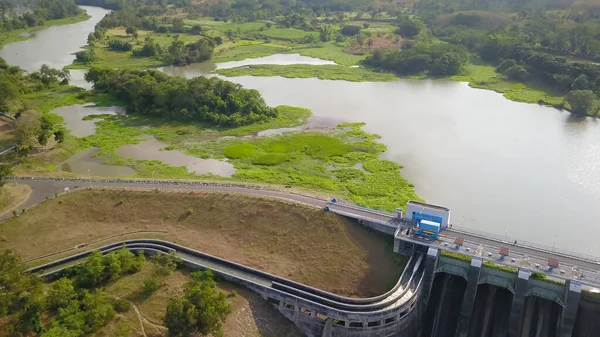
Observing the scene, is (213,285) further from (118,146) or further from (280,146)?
(118,146)

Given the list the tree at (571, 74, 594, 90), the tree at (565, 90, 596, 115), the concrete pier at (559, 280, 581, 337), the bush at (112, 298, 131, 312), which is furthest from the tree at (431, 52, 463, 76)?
the bush at (112, 298, 131, 312)

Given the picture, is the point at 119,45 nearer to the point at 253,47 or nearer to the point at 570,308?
the point at 253,47

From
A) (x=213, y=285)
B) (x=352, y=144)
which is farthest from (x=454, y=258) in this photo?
(x=352, y=144)

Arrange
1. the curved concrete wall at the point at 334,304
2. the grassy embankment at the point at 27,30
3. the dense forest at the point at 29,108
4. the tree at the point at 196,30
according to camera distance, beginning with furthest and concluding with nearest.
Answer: the tree at the point at 196,30 → the grassy embankment at the point at 27,30 → the dense forest at the point at 29,108 → the curved concrete wall at the point at 334,304

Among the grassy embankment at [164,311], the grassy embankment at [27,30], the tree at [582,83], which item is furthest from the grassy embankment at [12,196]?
the grassy embankment at [27,30]

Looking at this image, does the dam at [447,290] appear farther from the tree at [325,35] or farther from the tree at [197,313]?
the tree at [325,35]

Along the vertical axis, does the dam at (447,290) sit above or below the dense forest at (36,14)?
below
